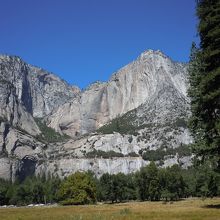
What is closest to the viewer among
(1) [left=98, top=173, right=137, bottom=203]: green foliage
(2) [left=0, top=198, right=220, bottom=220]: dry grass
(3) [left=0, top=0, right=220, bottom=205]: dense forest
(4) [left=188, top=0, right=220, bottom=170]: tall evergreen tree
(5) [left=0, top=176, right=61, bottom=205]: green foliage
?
(2) [left=0, top=198, right=220, bottom=220]: dry grass

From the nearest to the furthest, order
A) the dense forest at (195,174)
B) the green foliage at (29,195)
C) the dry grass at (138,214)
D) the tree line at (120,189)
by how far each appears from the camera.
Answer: the dry grass at (138,214) < the dense forest at (195,174) < the tree line at (120,189) < the green foliage at (29,195)

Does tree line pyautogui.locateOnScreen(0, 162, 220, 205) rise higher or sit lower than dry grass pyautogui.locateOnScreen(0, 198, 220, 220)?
higher

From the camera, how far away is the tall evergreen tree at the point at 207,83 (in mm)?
28922

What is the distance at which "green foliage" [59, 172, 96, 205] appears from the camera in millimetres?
104812

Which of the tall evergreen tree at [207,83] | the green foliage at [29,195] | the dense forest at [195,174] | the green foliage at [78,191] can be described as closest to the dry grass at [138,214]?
the dense forest at [195,174]

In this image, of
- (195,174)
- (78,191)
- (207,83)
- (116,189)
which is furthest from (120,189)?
(207,83)

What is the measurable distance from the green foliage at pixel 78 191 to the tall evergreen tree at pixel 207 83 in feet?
238

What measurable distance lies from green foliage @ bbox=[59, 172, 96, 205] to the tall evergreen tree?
72.4m

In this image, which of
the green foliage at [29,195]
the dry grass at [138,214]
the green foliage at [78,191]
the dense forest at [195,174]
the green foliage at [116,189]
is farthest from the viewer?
the green foliage at [29,195]

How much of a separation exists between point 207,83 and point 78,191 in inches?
3242

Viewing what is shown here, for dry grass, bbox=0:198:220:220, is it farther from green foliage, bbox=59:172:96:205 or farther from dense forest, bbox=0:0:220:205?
green foliage, bbox=59:172:96:205

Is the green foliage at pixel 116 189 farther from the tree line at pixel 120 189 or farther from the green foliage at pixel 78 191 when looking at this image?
the green foliage at pixel 78 191

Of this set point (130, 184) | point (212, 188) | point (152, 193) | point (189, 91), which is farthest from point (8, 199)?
point (189, 91)

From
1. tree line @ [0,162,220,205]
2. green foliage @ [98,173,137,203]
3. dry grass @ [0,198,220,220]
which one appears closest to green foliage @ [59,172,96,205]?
tree line @ [0,162,220,205]
